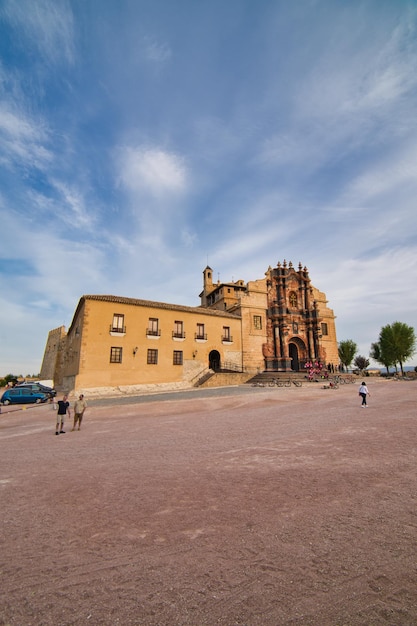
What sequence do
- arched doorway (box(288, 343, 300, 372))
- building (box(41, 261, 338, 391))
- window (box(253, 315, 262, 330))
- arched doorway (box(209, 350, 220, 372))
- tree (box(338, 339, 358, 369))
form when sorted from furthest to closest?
tree (box(338, 339, 358, 369))
arched doorway (box(288, 343, 300, 372))
window (box(253, 315, 262, 330))
arched doorway (box(209, 350, 220, 372))
building (box(41, 261, 338, 391))

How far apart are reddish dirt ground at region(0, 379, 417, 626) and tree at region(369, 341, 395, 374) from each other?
171 feet

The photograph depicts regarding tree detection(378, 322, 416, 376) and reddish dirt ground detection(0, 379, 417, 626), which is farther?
tree detection(378, 322, 416, 376)

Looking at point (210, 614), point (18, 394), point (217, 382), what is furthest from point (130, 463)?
point (217, 382)

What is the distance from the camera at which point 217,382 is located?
28594 mm

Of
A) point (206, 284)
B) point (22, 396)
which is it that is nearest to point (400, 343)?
point (206, 284)

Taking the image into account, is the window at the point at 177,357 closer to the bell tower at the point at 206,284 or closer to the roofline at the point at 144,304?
the roofline at the point at 144,304

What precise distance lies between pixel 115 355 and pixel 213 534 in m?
23.8

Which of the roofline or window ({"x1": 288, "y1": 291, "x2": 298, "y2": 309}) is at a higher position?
window ({"x1": 288, "y1": 291, "x2": 298, "y2": 309})

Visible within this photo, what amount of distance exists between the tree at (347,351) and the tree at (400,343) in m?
7.86

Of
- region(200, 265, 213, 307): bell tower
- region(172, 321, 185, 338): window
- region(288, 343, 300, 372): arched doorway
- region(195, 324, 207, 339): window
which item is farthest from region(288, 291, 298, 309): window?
region(172, 321, 185, 338): window

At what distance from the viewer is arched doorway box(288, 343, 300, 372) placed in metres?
38.8

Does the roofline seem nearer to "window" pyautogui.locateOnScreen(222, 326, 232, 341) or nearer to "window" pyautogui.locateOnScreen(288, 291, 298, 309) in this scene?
"window" pyautogui.locateOnScreen(222, 326, 232, 341)

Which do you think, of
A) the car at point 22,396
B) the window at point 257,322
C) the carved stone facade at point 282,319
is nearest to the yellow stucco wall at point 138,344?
the car at point 22,396

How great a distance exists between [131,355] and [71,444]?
59.6 ft
